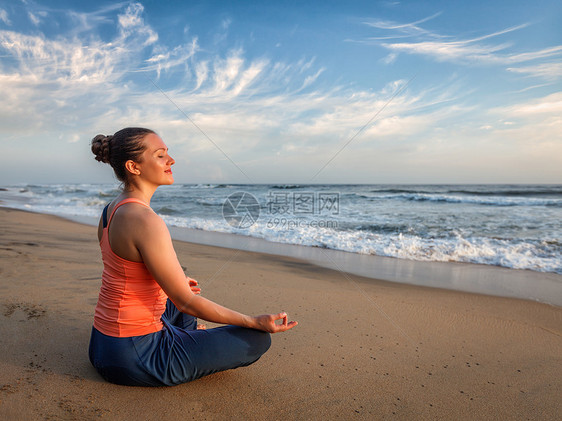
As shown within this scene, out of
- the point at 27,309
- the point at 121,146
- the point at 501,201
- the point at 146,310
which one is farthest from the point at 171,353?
the point at 501,201

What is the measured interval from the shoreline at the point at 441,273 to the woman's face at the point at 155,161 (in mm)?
3712

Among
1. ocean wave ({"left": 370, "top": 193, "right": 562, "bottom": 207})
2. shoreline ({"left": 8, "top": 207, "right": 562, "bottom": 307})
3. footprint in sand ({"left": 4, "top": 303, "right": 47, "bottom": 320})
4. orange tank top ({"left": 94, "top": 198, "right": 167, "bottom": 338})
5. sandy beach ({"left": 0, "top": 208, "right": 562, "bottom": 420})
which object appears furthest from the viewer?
ocean wave ({"left": 370, "top": 193, "right": 562, "bottom": 207})

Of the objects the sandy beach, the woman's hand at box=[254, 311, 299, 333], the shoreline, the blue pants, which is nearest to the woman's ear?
the blue pants

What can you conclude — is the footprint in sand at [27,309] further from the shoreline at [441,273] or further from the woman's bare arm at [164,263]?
the shoreline at [441,273]

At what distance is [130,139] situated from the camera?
171cm

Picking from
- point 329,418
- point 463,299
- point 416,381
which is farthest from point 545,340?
point 329,418

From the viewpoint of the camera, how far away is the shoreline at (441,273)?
4.28m

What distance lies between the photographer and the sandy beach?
1.77 meters

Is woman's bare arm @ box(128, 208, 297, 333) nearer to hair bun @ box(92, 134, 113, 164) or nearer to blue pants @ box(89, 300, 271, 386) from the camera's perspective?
blue pants @ box(89, 300, 271, 386)

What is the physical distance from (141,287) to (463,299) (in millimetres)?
3521

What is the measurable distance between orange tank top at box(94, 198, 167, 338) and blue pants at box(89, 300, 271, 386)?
0.05m

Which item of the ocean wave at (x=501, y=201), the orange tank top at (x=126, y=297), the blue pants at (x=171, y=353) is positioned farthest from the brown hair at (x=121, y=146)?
the ocean wave at (x=501, y=201)

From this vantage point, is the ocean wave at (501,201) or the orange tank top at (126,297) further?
the ocean wave at (501,201)

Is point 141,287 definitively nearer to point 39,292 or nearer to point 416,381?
point 416,381
